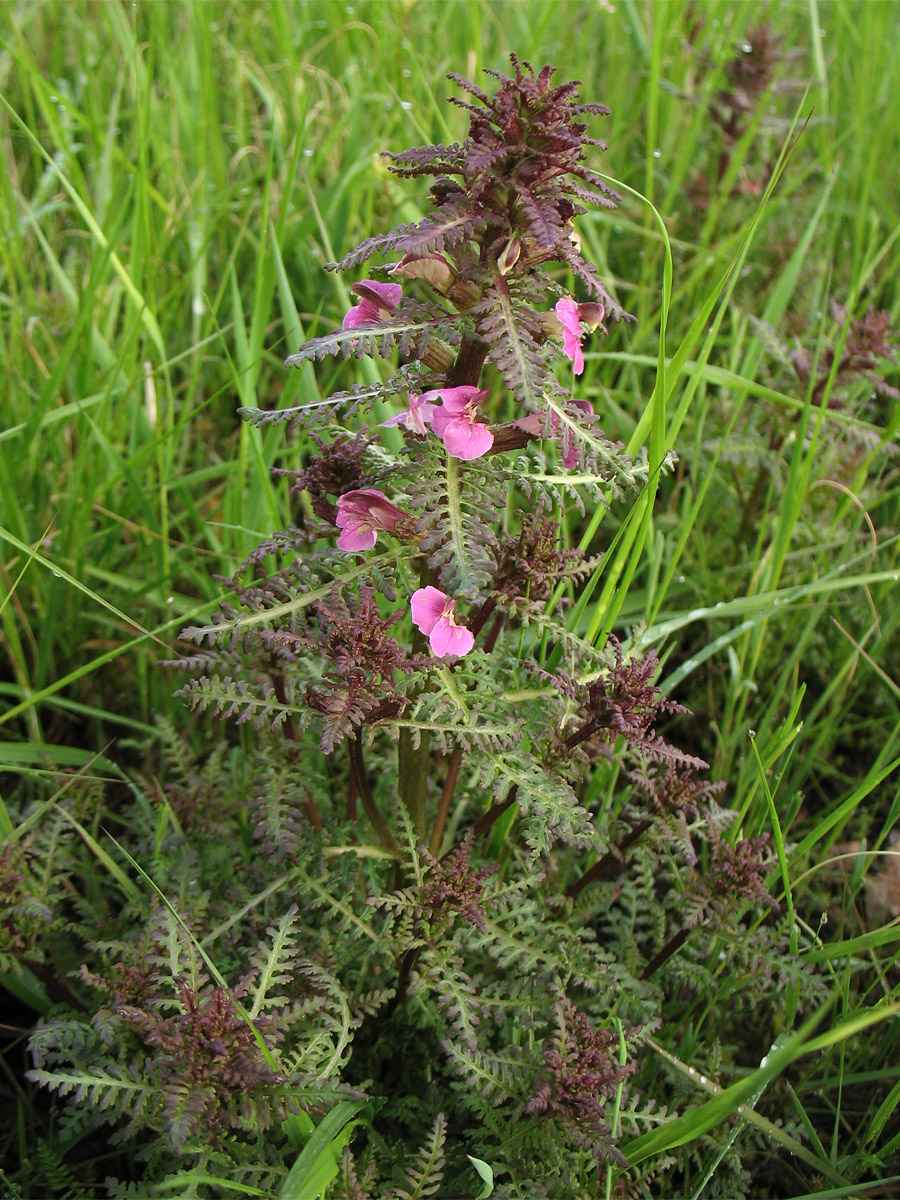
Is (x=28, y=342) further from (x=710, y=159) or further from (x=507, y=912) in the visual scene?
(x=710, y=159)

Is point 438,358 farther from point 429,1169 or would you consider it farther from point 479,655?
point 429,1169

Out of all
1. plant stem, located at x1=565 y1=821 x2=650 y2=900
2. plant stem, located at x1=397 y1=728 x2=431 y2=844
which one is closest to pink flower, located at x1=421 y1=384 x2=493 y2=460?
plant stem, located at x1=397 y1=728 x2=431 y2=844

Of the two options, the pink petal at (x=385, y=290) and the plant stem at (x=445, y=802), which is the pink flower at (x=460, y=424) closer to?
→ the pink petal at (x=385, y=290)

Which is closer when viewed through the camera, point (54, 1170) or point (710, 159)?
point (54, 1170)

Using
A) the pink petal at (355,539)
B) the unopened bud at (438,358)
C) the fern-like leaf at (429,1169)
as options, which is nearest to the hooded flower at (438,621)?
the pink petal at (355,539)

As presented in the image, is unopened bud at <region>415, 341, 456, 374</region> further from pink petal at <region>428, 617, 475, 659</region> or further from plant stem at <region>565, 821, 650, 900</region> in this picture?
plant stem at <region>565, 821, 650, 900</region>

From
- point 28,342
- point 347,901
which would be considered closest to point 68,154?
point 28,342
